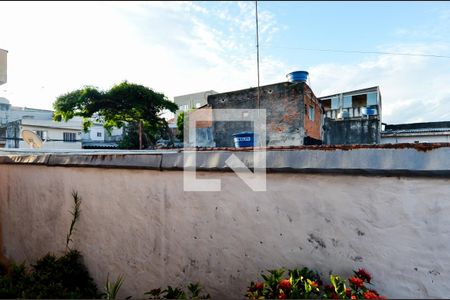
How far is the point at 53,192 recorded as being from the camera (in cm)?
395

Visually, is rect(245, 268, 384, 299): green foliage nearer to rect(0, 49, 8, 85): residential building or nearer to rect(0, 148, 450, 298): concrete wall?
rect(0, 148, 450, 298): concrete wall

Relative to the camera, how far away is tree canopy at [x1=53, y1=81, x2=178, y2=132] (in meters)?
18.9

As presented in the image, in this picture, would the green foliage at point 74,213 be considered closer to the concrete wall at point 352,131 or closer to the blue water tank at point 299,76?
the blue water tank at point 299,76

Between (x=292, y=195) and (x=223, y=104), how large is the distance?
13.0 metres

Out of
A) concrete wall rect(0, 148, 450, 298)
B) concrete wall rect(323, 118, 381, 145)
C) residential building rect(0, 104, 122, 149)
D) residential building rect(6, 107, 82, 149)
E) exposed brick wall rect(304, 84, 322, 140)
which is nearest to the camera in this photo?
concrete wall rect(0, 148, 450, 298)

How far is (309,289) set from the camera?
1746 millimetres

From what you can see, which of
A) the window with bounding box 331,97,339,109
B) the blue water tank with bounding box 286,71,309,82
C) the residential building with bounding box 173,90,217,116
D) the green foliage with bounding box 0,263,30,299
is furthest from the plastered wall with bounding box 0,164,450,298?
the residential building with bounding box 173,90,217,116

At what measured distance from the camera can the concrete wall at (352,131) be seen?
1642 cm

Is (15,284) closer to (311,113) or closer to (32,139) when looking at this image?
(32,139)

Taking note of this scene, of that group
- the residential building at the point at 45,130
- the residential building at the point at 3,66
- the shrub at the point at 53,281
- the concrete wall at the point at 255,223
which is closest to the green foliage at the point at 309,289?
the concrete wall at the point at 255,223

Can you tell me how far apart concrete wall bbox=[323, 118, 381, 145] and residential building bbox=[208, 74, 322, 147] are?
337 centimetres

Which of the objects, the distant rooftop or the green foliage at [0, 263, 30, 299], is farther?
the distant rooftop

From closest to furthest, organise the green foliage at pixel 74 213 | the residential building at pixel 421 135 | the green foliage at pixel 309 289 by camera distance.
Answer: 1. the green foliage at pixel 309 289
2. the green foliage at pixel 74 213
3. the residential building at pixel 421 135

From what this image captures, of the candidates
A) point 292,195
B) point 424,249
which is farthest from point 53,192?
point 424,249
